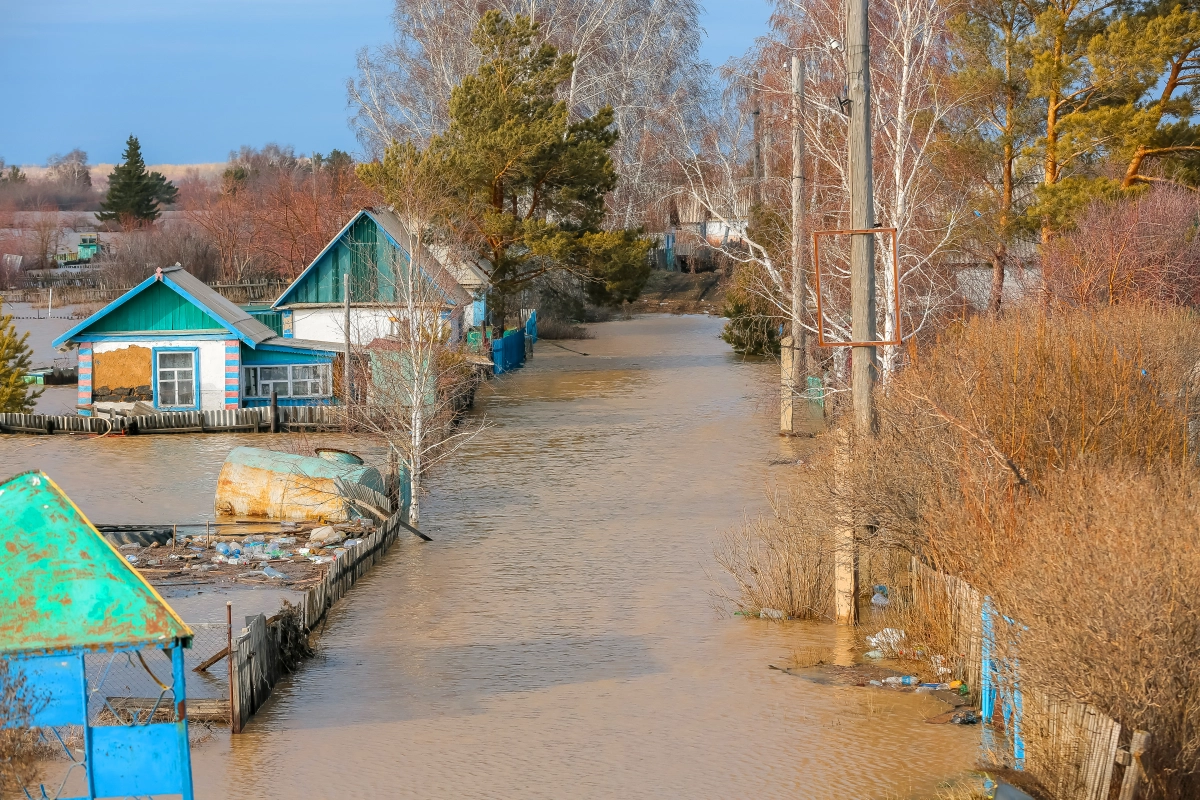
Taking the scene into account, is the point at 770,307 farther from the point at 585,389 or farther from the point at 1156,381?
the point at 1156,381

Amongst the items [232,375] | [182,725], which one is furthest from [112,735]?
[232,375]

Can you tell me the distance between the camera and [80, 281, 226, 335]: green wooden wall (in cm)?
3312

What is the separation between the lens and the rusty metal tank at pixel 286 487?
68.2 ft

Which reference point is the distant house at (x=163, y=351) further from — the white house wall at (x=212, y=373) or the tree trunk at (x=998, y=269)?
the tree trunk at (x=998, y=269)

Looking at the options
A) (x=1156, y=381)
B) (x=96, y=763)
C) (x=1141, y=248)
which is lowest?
(x=96, y=763)

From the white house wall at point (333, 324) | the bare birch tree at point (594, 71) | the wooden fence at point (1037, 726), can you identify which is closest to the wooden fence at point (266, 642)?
→ the wooden fence at point (1037, 726)

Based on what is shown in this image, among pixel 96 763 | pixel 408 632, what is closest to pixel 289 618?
pixel 408 632

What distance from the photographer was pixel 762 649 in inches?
563

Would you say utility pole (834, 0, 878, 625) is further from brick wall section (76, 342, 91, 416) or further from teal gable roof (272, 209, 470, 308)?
brick wall section (76, 342, 91, 416)

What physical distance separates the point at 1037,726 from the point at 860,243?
6147 millimetres

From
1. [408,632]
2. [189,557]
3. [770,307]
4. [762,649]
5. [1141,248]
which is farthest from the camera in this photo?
[770,307]

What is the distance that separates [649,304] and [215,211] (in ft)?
91.9

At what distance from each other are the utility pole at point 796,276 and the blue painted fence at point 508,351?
45.6 feet

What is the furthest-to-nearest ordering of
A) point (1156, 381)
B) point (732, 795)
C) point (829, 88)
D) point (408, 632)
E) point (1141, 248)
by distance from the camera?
point (829, 88), point (1141, 248), point (408, 632), point (1156, 381), point (732, 795)
